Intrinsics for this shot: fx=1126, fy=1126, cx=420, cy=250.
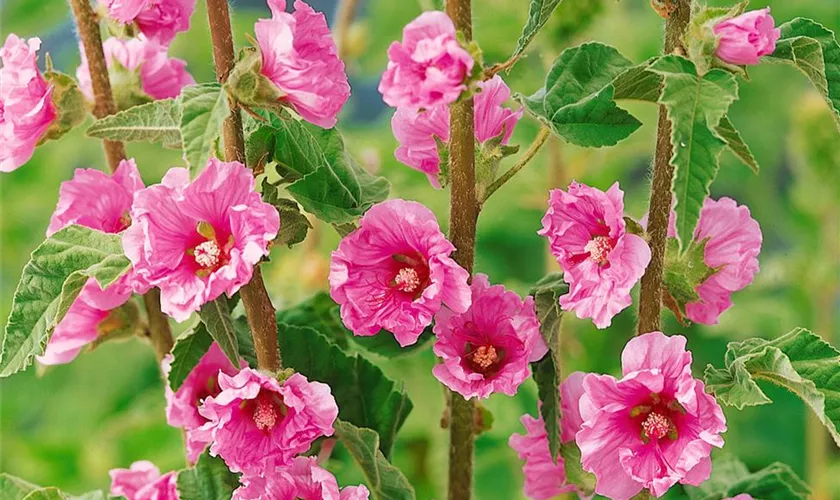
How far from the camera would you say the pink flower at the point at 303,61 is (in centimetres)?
61

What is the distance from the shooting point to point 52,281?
65 centimetres

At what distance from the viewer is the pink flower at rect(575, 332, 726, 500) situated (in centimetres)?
63

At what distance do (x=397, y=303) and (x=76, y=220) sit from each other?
23 centimetres

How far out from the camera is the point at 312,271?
52.4 inches

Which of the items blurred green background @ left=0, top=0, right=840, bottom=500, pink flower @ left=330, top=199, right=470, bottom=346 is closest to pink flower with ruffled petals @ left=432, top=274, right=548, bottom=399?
pink flower @ left=330, top=199, right=470, bottom=346

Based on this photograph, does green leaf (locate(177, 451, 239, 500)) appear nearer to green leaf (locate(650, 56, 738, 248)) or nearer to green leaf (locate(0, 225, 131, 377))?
green leaf (locate(0, 225, 131, 377))

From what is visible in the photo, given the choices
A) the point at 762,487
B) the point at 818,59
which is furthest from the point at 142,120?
the point at 762,487

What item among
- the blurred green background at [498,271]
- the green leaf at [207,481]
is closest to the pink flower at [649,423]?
the green leaf at [207,481]

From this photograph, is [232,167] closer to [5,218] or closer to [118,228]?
[118,228]

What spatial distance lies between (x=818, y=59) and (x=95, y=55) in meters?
0.46

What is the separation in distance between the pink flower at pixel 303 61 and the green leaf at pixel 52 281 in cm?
14

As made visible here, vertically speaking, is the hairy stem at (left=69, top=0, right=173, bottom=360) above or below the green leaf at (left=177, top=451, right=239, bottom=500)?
above

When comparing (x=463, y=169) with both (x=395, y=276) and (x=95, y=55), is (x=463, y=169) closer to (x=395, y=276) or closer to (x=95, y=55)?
(x=395, y=276)

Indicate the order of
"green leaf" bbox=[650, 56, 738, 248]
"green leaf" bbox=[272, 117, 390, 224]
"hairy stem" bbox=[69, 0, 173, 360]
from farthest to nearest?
"hairy stem" bbox=[69, 0, 173, 360], "green leaf" bbox=[272, 117, 390, 224], "green leaf" bbox=[650, 56, 738, 248]
